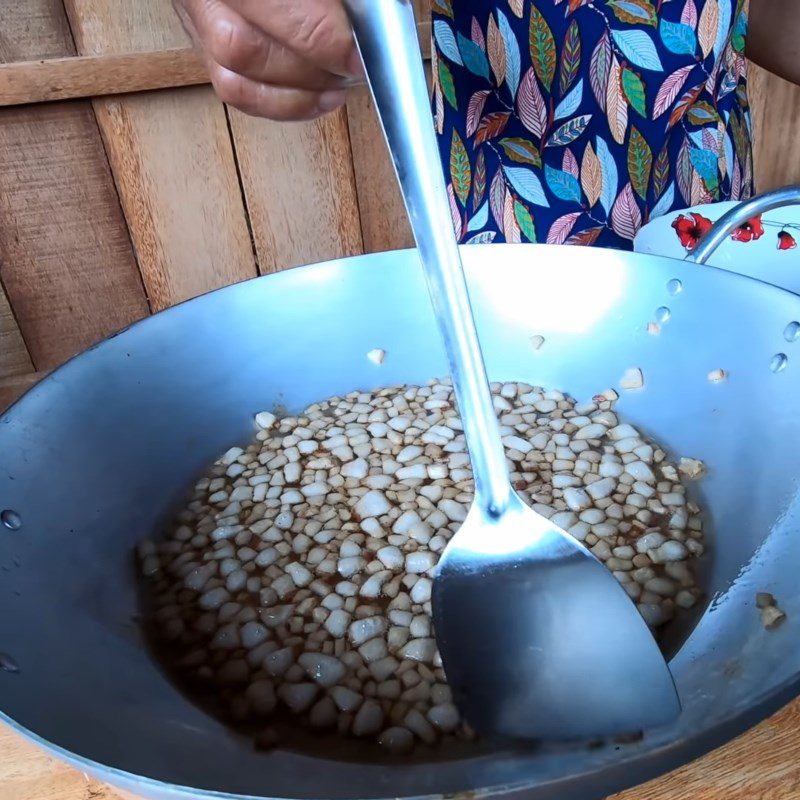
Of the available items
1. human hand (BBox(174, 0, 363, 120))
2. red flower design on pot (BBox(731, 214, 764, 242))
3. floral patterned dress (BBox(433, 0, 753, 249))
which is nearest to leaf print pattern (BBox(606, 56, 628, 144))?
floral patterned dress (BBox(433, 0, 753, 249))

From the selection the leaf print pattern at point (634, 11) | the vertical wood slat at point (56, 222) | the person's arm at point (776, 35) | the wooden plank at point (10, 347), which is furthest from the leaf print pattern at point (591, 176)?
the wooden plank at point (10, 347)

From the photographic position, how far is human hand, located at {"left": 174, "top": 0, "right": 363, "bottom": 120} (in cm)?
34

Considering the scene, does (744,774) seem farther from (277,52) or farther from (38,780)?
(277,52)

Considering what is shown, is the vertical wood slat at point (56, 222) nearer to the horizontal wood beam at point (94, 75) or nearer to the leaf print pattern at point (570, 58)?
the horizontal wood beam at point (94, 75)

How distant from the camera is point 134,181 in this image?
2.77ft

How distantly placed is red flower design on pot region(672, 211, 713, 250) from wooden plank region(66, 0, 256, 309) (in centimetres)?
54

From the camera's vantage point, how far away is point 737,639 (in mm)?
307

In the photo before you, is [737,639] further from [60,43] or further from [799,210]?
[60,43]

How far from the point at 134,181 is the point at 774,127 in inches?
39.3

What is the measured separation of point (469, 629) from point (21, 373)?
0.79m

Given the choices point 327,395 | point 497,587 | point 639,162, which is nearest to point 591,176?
point 639,162

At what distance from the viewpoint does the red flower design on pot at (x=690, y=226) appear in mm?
624

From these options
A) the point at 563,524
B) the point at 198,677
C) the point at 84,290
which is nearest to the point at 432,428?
the point at 563,524

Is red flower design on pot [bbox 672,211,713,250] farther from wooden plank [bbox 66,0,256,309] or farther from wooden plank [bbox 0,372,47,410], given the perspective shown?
wooden plank [bbox 0,372,47,410]
